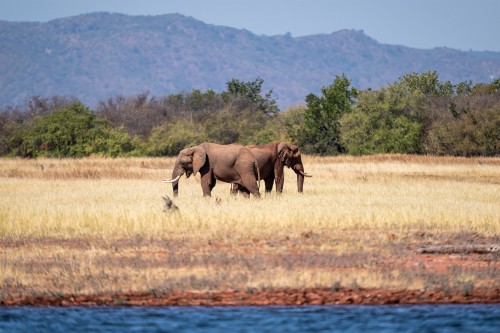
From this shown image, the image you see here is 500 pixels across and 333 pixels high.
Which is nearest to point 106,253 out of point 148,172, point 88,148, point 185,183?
point 185,183

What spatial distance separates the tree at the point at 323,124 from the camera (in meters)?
64.9

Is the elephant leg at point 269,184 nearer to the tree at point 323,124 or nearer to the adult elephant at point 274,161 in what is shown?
the adult elephant at point 274,161

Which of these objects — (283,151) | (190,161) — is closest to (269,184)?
(283,151)

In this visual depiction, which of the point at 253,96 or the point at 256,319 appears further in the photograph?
the point at 253,96

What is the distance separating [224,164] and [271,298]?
12573 millimetres

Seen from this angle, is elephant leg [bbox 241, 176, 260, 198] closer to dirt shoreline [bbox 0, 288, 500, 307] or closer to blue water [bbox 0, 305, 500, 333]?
dirt shoreline [bbox 0, 288, 500, 307]

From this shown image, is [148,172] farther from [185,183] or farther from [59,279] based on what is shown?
[59,279]

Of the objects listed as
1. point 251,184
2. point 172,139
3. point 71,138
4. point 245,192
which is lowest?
point 245,192

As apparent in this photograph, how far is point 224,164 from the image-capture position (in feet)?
82.1

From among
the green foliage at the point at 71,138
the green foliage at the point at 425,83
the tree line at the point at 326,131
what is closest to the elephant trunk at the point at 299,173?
the green foliage at the point at 71,138

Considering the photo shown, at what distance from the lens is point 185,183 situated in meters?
34.0

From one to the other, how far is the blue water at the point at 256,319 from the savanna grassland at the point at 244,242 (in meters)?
→ 0.45

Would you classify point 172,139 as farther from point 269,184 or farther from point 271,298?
point 271,298

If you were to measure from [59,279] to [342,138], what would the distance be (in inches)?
2060
